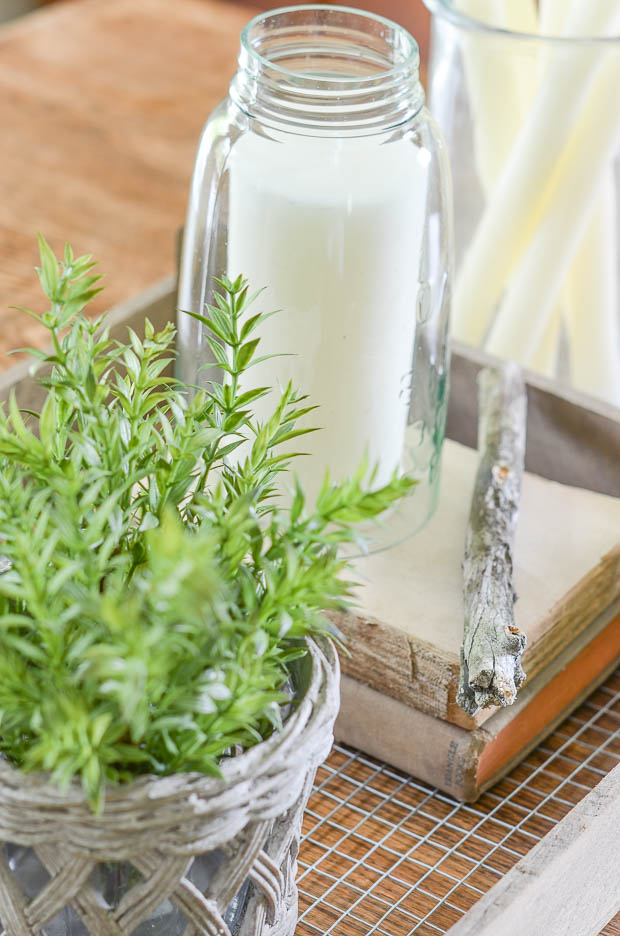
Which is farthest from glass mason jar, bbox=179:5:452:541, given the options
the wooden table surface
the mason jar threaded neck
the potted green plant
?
the wooden table surface

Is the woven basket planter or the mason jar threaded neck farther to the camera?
the mason jar threaded neck

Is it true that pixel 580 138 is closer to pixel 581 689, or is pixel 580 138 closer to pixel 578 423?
pixel 578 423

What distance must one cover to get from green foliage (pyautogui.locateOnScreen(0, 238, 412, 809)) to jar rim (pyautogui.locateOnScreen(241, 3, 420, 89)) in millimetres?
108

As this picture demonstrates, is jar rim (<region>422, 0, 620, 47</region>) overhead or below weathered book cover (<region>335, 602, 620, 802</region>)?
overhead

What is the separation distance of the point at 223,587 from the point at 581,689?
0.22m

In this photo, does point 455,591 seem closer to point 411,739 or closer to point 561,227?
point 411,739

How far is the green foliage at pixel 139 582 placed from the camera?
23 centimetres

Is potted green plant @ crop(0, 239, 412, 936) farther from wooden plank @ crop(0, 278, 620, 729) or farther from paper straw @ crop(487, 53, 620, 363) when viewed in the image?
paper straw @ crop(487, 53, 620, 363)

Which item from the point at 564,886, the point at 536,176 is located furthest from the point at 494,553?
the point at 536,176

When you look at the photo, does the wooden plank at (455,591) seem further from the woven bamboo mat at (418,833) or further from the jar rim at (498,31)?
the jar rim at (498,31)

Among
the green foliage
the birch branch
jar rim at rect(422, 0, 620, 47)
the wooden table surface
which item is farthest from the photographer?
the wooden table surface

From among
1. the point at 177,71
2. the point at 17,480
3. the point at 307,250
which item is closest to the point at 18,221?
the point at 177,71

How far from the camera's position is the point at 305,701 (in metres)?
0.27

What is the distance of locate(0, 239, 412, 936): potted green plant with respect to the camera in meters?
0.23
